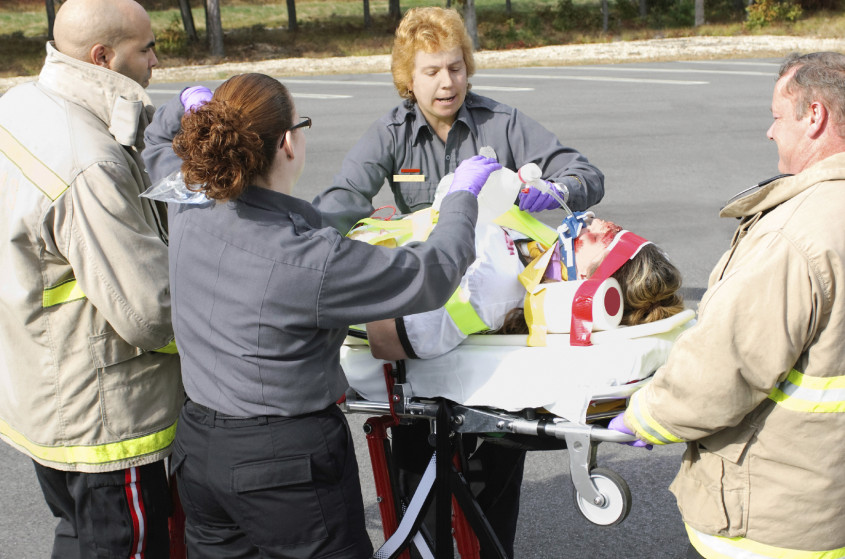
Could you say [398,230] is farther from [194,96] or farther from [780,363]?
[780,363]

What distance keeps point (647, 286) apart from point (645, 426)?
536mm

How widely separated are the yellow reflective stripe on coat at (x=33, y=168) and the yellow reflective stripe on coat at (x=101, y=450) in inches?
29.6

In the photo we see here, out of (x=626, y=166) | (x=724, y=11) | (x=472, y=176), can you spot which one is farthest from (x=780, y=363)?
(x=724, y=11)

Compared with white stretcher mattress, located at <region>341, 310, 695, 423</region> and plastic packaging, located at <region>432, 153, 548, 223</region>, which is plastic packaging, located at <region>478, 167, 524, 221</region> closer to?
plastic packaging, located at <region>432, 153, 548, 223</region>

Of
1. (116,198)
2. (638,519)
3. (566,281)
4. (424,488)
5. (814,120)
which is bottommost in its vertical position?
(638,519)

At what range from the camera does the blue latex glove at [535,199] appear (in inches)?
108

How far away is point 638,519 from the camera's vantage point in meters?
3.55

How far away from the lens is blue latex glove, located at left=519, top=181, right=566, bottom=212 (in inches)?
108

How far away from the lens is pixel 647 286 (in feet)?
8.14

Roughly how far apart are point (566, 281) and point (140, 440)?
4.55ft

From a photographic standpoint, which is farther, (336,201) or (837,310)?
(336,201)

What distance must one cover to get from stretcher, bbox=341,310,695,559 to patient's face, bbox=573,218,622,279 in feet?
0.98

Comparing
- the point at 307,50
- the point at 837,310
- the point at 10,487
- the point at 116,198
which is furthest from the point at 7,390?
the point at 307,50

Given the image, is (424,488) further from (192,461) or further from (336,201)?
(336,201)
